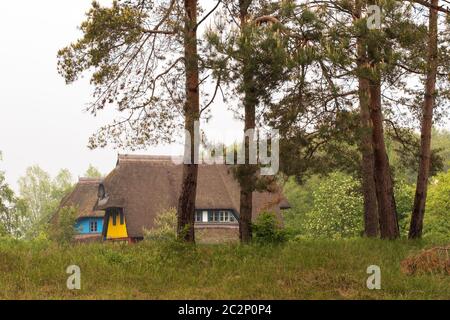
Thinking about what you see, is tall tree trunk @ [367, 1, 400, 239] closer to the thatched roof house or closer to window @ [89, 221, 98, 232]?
the thatched roof house

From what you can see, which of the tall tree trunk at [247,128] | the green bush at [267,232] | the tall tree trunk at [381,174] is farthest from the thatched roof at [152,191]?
the green bush at [267,232]

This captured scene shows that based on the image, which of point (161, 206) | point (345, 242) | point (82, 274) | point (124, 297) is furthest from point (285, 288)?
point (161, 206)

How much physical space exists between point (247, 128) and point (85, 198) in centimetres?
3758

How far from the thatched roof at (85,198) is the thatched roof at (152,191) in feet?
24.0

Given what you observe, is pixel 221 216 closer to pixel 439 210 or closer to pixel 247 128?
pixel 439 210

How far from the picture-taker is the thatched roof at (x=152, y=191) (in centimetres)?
4022

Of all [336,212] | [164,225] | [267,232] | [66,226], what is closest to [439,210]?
[336,212]

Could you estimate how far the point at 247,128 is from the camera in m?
17.3

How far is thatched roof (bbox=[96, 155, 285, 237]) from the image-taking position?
40.2 m

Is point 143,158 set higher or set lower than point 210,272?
higher

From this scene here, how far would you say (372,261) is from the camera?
14281 millimetres

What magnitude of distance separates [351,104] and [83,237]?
1474 inches

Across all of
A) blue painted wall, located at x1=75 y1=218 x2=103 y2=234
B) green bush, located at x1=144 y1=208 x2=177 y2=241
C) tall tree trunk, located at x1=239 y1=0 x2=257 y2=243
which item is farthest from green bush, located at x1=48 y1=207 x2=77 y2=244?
tall tree trunk, located at x1=239 y1=0 x2=257 y2=243
